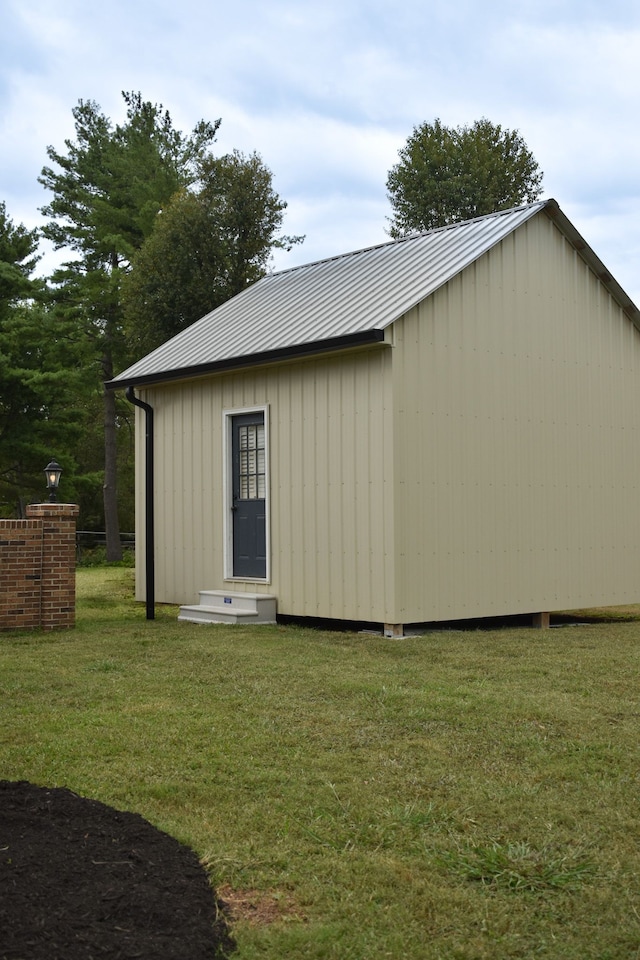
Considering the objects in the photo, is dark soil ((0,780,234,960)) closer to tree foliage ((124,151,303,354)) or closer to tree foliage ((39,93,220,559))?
tree foliage ((124,151,303,354))

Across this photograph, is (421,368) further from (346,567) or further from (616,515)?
(616,515)

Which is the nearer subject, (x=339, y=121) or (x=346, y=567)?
(x=346, y=567)

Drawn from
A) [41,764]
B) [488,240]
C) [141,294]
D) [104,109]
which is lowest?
[41,764]

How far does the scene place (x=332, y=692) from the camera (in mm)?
7004

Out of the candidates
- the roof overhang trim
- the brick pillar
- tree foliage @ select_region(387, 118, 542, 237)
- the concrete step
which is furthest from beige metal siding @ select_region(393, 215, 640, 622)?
tree foliage @ select_region(387, 118, 542, 237)

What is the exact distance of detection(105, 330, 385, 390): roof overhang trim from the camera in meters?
10.1

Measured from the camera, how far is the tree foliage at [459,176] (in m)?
28.0

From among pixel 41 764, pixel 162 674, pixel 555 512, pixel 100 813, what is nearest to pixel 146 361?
pixel 555 512

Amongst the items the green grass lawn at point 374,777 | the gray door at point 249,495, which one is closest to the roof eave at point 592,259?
the gray door at point 249,495

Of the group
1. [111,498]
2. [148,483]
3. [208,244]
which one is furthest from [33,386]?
[148,483]

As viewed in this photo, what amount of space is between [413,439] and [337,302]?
2.19 metres

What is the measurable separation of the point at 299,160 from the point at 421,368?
6659mm

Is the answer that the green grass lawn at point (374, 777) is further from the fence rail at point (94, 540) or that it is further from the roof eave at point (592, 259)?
the fence rail at point (94, 540)

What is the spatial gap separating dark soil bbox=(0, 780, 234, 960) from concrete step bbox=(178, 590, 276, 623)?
22.7ft
